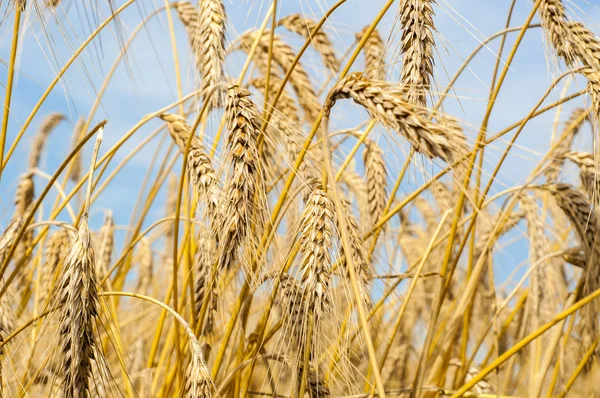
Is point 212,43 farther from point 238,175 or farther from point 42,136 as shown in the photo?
point 42,136

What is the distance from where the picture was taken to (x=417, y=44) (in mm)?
1431

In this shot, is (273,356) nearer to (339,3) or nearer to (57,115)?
(339,3)

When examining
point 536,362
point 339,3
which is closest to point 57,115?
point 339,3

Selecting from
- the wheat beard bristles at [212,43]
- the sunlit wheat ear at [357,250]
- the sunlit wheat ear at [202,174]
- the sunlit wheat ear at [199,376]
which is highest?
the wheat beard bristles at [212,43]

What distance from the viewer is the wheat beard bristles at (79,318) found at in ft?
3.99

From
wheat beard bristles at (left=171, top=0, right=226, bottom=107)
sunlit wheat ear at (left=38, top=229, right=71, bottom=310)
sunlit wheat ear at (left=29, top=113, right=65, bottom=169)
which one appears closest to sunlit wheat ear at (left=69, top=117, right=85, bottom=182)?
sunlit wheat ear at (left=29, top=113, right=65, bottom=169)

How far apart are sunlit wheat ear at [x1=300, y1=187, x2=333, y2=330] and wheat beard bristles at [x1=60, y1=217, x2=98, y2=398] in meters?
0.41

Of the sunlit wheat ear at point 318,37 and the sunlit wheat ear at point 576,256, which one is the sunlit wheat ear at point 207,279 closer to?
the sunlit wheat ear at point 576,256

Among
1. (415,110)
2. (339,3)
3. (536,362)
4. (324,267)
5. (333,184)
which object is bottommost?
(536,362)

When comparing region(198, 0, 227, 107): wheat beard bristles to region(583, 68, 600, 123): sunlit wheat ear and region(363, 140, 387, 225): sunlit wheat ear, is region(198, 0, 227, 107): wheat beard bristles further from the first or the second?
region(583, 68, 600, 123): sunlit wheat ear

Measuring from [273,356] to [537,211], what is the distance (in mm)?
1050

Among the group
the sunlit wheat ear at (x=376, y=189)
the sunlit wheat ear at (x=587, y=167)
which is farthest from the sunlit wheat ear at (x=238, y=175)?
the sunlit wheat ear at (x=587, y=167)

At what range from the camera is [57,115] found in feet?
13.2

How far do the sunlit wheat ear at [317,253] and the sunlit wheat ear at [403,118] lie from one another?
230 mm
